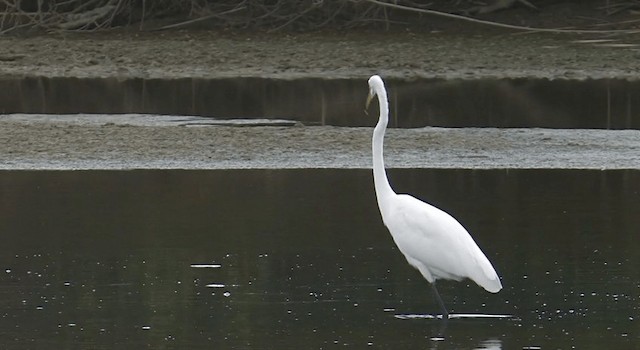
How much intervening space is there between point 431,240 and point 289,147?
6.98m

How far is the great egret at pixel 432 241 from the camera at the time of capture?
805cm

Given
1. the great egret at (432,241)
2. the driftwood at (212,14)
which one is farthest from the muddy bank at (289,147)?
the driftwood at (212,14)

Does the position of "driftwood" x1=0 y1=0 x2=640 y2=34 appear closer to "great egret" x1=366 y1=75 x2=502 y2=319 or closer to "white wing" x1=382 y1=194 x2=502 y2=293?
"great egret" x1=366 y1=75 x2=502 y2=319

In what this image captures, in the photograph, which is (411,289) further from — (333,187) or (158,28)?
(158,28)

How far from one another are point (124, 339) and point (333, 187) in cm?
551

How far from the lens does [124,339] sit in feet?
24.9

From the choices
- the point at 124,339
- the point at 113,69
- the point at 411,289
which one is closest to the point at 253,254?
the point at 411,289

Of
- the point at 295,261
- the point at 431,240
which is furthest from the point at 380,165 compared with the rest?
the point at 295,261

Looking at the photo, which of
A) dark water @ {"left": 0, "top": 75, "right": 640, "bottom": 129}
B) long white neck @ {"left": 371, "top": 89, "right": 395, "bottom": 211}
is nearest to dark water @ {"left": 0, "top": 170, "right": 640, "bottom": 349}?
long white neck @ {"left": 371, "top": 89, "right": 395, "bottom": 211}

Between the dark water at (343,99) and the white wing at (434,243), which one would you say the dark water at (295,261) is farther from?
the dark water at (343,99)

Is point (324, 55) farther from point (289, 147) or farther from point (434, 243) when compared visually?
point (434, 243)

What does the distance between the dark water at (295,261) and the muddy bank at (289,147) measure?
0.60m

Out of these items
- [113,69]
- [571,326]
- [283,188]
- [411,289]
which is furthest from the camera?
[113,69]

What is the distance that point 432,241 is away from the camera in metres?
8.39
